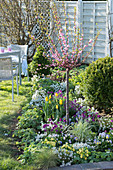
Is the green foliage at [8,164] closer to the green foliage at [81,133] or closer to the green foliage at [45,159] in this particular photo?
the green foliage at [45,159]

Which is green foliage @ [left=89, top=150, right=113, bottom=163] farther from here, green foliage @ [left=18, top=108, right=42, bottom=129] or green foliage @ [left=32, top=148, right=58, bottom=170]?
green foliage @ [left=18, top=108, right=42, bottom=129]

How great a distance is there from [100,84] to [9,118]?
150 cm

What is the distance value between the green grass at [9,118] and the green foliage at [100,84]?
126 centimetres

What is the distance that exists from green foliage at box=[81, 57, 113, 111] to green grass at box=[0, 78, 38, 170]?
4.12 ft

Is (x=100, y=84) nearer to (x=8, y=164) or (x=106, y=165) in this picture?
(x=106, y=165)

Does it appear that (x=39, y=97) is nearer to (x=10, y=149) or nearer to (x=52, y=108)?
(x=52, y=108)

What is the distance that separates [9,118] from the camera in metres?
3.98

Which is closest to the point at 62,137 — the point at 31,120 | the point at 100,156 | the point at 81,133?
the point at 81,133

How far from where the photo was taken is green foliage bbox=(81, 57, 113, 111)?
12.8ft

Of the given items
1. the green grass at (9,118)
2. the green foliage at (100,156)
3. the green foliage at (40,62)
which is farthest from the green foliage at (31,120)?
the green foliage at (40,62)

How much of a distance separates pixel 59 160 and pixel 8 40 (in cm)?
560

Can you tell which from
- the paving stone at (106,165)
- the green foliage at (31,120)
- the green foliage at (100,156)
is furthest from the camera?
the green foliage at (31,120)

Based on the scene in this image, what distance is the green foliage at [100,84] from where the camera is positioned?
389 centimetres

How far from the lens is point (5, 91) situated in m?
5.52
